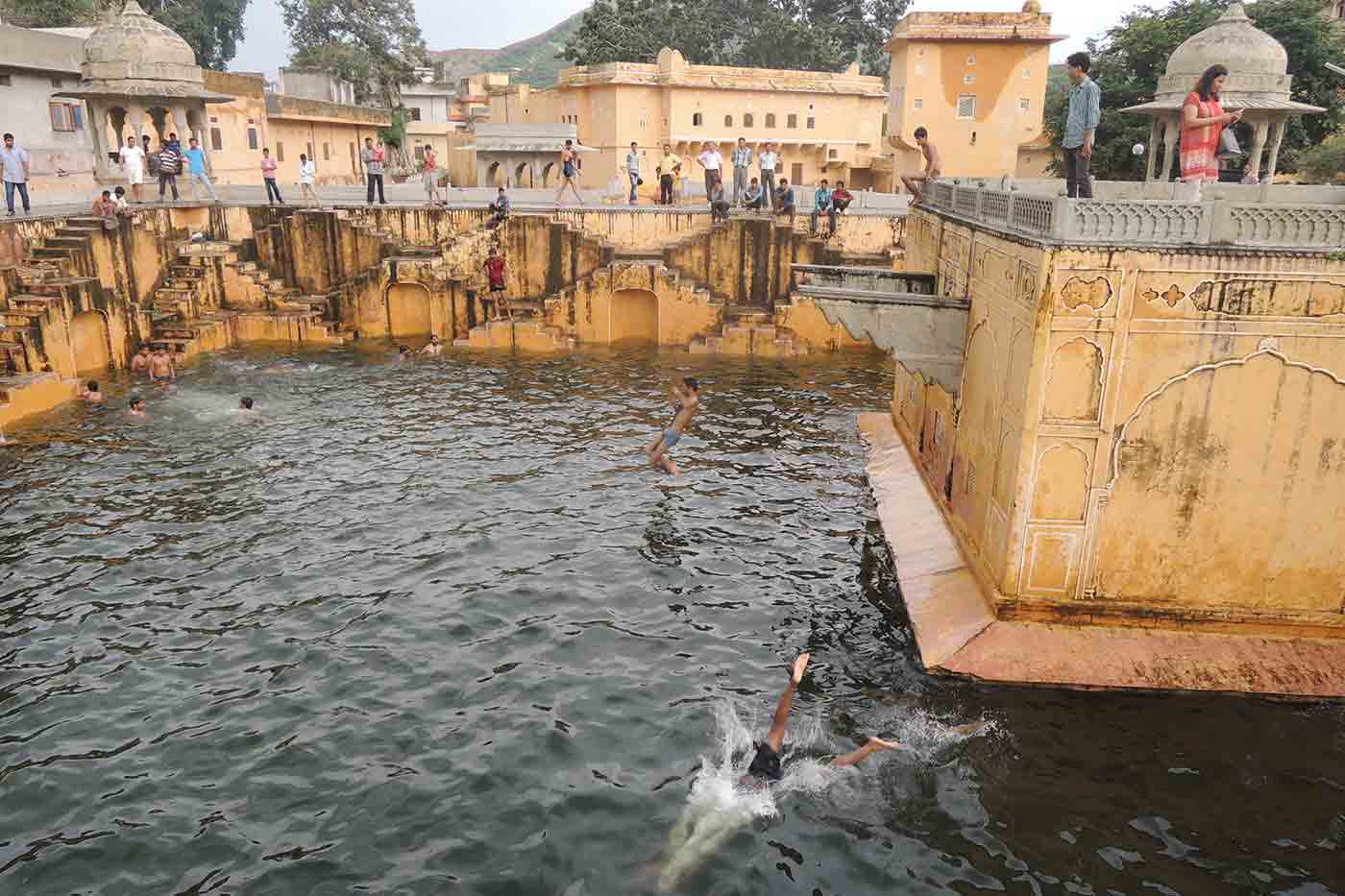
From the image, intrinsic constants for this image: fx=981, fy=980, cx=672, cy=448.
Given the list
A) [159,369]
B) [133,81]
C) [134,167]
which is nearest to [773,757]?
[159,369]

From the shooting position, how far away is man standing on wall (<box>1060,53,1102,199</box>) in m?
10.8

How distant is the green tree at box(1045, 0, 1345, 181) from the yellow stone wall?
78.6ft

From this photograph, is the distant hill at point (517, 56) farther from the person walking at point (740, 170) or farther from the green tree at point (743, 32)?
the person walking at point (740, 170)

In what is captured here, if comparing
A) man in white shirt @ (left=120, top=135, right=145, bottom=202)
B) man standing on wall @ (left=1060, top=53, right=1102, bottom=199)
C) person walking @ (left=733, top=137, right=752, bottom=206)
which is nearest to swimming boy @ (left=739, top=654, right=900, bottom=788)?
man standing on wall @ (left=1060, top=53, right=1102, bottom=199)

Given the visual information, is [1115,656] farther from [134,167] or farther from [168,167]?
[134,167]

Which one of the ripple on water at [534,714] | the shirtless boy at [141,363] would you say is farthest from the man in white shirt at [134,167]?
the ripple on water at [534,714]

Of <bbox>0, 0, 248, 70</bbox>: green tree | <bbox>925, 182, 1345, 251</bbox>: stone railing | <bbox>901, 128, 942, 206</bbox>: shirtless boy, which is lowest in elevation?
<bbox>925, 182, 1345, 251</bbox>: stone railing

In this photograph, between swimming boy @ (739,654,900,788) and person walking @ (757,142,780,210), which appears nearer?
swimming boy @ (739,654,900,788)

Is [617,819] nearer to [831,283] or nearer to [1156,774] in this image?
[1156,774]

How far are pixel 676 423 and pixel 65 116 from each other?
2865 cm

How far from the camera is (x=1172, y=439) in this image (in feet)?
31.2

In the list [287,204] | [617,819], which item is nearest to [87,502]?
[617,819]

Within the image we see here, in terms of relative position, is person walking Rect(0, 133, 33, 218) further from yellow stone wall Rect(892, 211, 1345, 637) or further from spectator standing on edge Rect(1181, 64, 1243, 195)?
spectator standing on edge Rect(1181, 64, 1243, 195)

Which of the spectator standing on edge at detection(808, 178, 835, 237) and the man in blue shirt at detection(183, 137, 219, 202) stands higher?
the man in blue shirt at detection(183, 137, 219, 202)
